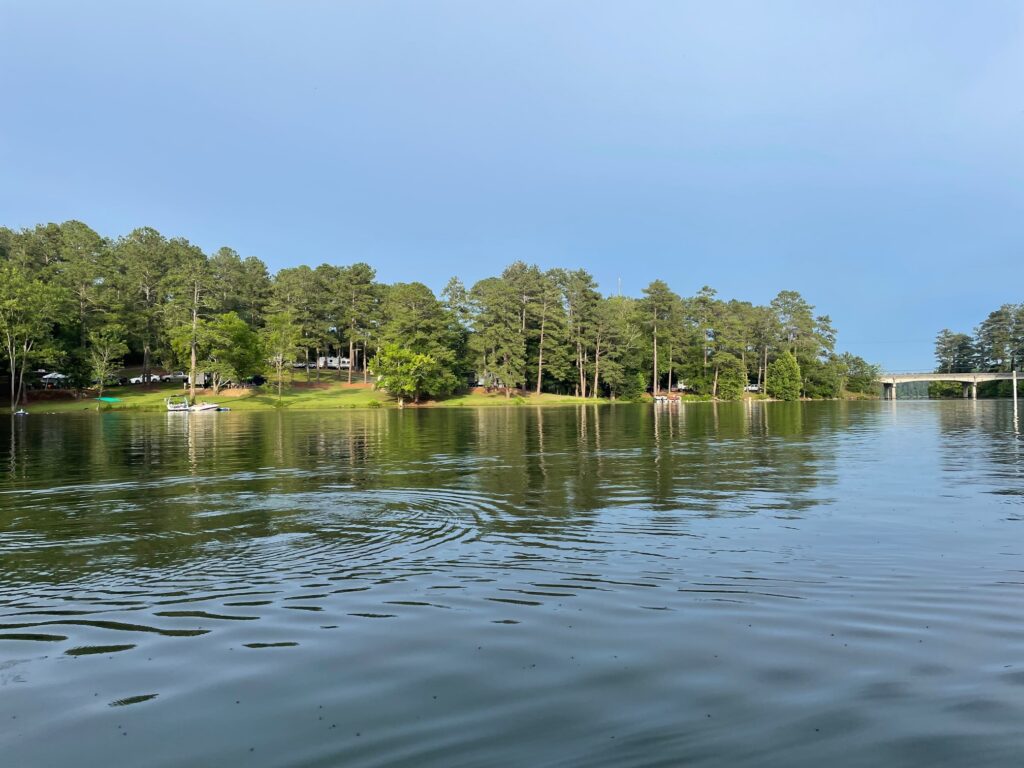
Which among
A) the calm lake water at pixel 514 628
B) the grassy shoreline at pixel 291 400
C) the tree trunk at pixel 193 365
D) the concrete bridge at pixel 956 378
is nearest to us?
the calm lake water at pixel 514 628

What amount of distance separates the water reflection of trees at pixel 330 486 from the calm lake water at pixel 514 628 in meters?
0.13

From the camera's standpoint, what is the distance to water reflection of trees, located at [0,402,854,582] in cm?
1070

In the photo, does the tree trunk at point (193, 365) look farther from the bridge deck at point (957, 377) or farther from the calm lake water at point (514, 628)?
the bridge deck at point (957, 377)

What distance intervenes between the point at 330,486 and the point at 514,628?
1056 cm

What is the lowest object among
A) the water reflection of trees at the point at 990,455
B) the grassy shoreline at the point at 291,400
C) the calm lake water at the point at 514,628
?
the water reflection of trees at the point at 990,455

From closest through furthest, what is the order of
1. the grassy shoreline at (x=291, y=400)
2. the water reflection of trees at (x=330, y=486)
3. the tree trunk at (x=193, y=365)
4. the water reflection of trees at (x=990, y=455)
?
the water reflection of trees at (x=330, y=486) < the water reflection of trees at (x=990, y=455) < the grassy shoreline at (x=291, y=400) < the tree trunk at (x=193, y=365)

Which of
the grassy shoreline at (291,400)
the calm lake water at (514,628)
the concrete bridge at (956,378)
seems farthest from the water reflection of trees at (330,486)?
the concrete bridge at (956,378)

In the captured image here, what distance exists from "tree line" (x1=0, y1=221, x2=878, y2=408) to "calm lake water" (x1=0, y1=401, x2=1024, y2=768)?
73.5 meters

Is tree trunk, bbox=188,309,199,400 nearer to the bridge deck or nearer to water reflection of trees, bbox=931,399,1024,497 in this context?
water reflection of trees, bbox=931,399,1024,497

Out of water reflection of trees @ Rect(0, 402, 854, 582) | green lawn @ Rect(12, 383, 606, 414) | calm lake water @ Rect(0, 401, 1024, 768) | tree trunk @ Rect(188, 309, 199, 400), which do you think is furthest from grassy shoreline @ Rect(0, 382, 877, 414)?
calm lake water @ Rect(0, 401, 1024, 768)

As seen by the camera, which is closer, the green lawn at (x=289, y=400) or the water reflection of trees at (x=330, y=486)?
the water reflection of trees at (x=330, y=486)

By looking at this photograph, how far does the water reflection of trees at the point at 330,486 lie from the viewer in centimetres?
1070

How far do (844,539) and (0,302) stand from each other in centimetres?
8345

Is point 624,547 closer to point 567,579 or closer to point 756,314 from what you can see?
point 567,579
